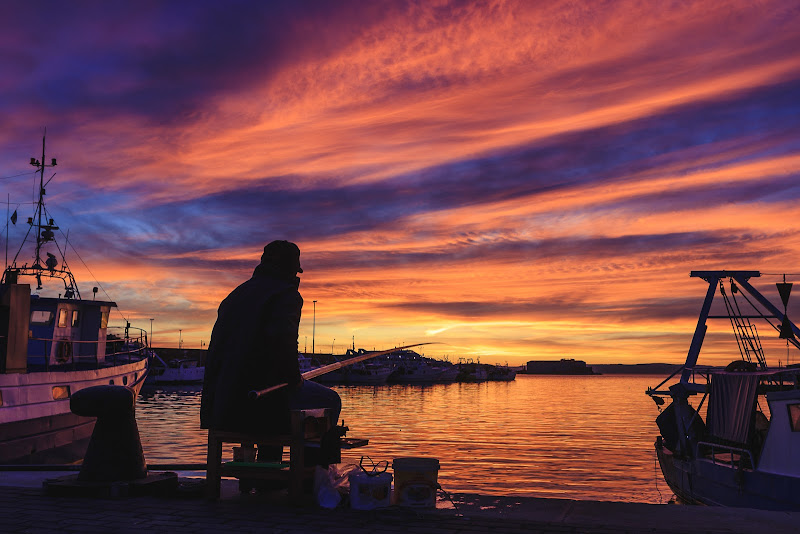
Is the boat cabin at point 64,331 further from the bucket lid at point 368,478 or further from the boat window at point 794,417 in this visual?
the boat window at point 794,417

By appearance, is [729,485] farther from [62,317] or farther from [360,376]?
[360,376]

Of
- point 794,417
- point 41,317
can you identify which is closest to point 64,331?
point 41,317

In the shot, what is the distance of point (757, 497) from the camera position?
54.6 feet

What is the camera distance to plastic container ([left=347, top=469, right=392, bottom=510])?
729cm

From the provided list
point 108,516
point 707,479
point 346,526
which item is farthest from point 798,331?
point 108,516

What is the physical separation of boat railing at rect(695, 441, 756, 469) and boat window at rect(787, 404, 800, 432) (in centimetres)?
186

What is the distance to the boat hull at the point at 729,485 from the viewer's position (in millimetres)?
15633

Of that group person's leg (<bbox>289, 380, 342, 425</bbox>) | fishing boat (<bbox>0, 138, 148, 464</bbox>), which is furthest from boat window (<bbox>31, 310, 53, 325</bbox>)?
person's leg (<bbox>289, 380, 342, 425</bbox>)

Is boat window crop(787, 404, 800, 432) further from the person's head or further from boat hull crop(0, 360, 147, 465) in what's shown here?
boat hull crop(0, 360, 147, 465)

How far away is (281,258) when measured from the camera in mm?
8148

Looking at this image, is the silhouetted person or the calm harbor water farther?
the calm harbor water

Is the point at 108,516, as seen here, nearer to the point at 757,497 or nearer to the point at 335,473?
the point at 335,473

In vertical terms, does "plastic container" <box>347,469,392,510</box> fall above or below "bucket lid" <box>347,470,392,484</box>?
below

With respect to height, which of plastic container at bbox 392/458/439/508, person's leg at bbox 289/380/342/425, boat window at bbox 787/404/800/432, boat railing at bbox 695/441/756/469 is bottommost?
boat railing at bbox 695/441/756/469
